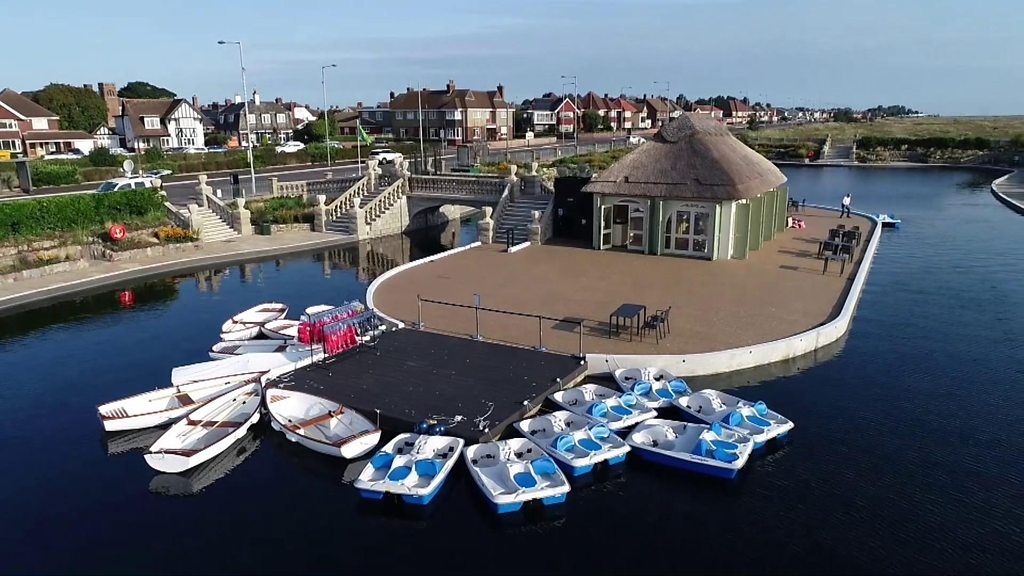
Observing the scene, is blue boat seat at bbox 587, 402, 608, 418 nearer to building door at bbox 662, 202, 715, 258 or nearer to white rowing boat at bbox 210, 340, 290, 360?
white rowing boat at bbox 210, 340, 290, 360

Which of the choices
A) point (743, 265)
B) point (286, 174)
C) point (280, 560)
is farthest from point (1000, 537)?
point (286, 174)

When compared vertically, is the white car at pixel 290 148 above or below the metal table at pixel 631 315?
above

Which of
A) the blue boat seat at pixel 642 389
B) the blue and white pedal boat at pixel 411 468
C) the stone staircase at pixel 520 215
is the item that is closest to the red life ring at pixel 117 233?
the stone staircase at pixel 520 215

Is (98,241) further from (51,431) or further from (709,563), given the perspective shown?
(709,563)

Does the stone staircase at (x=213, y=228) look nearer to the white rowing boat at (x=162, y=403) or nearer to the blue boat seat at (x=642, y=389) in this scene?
the white rowing boat at (x=162, y=403)

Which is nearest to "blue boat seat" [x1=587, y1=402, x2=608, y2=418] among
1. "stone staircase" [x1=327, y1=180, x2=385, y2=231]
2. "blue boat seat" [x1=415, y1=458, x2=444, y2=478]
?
"blue boat seat" [x1=415, y1=458, x2=444, y2=478]

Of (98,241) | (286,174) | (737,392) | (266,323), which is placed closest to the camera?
(737,392)
